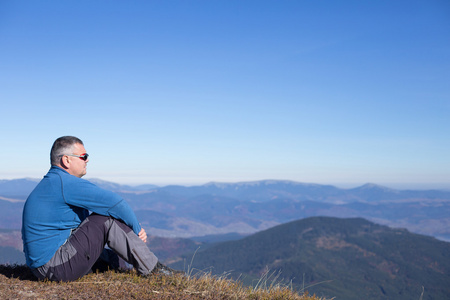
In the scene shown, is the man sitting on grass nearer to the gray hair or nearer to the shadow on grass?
the gray hair

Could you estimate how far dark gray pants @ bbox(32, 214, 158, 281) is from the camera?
20.5ft

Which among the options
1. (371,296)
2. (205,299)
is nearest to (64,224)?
(205,299)

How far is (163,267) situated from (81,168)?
2.67m

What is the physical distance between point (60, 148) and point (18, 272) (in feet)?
11.3

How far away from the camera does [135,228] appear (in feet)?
21.7

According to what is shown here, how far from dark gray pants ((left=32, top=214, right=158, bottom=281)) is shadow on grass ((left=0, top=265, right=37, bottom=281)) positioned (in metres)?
0.83

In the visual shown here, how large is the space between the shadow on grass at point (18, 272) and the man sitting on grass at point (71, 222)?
830 mm

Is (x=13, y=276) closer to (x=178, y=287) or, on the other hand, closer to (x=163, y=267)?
(x=163, y=267)

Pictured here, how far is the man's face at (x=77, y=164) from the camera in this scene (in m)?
6.31

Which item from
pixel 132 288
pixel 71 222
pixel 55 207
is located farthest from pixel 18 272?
pixel 132 288

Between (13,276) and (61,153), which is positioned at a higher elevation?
(61,153)

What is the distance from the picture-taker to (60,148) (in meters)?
6.29

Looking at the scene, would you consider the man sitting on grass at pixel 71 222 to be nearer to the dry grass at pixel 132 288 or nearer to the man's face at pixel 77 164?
the man's face at pixel 77 164

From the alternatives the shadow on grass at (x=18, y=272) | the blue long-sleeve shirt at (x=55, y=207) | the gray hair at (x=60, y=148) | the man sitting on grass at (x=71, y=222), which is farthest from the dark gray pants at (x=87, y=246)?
the gray hair at (x=60, y=148)
